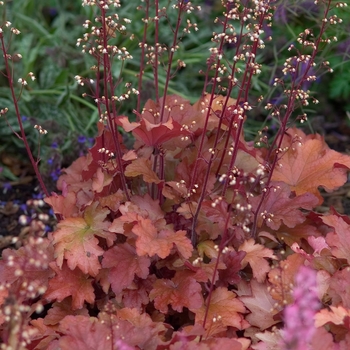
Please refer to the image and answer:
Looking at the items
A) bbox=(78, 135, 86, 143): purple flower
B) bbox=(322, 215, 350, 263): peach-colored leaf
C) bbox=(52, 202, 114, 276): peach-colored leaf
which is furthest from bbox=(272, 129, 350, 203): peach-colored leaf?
bbox=(78, 135, 86, 143): purple flower

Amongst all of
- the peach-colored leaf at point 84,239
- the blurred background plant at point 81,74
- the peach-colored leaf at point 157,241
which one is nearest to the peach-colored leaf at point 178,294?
the peach-colored leaf at point 157,241

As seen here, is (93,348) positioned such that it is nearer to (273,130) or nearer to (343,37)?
(273,130)

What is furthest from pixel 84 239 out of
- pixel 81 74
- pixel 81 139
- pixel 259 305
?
pixel 81 74

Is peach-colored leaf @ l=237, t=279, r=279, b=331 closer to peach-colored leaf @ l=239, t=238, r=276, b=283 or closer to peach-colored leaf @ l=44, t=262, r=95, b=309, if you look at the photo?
peach-colored leaf @ l=239, t=238, r=276, b=283

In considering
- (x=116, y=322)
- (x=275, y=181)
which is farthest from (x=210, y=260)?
(x=116, y=322)

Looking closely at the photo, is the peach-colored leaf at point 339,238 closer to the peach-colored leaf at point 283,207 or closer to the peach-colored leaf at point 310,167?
the peach-colored leaf at point 283,207

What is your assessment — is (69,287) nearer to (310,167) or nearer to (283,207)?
(283,207)

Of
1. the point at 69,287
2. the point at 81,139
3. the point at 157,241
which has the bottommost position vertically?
the point at 81,139

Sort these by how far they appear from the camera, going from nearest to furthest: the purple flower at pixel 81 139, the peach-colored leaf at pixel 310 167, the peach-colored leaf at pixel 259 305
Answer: the peach-colored leaf at pixel 259 305, the peach-colored leaf at pixel 310 167, the purple flower at pixel 81 139
